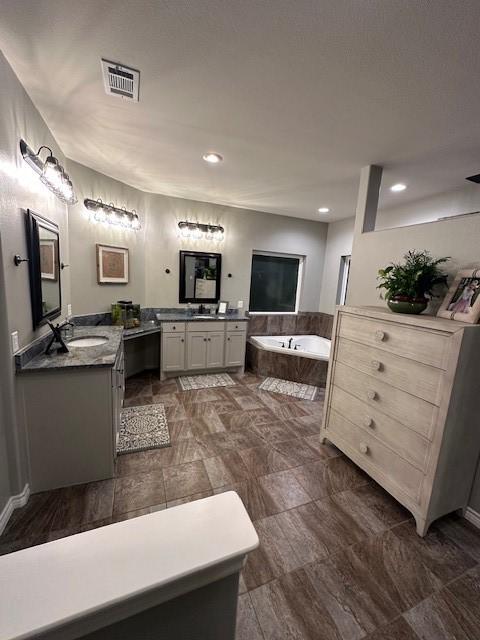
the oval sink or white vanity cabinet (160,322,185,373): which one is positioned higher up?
the oval sink

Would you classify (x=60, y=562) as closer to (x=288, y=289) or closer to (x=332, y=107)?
(x=332, y=107)

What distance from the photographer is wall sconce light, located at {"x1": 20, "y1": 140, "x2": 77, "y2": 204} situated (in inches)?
68.7

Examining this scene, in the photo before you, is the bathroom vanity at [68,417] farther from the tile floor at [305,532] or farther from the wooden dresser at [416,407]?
the wooden dresser at [416,407]

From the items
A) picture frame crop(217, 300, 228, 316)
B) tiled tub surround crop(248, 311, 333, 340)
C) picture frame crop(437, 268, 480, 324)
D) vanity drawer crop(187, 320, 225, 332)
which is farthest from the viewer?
tiled tub surround crop(248, 311, 333, 340)

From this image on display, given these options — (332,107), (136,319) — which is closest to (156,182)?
(136,319)

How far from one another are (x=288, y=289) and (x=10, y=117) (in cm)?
421

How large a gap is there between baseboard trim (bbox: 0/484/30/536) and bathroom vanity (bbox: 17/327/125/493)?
0.19ft

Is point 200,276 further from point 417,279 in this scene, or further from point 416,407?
point 416,407

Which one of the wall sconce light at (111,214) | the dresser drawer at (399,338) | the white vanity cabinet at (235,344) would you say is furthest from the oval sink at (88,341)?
the dresser drawer at (399,338)

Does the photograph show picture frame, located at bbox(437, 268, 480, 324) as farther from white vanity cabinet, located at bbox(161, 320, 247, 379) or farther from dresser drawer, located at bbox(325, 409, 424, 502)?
white vanity cabinet, located at bbox(161, 320, 247, 379)

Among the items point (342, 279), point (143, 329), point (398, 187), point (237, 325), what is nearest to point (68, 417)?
point (143, 329)

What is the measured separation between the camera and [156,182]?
11.1 feet

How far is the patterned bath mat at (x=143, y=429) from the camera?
2377mm

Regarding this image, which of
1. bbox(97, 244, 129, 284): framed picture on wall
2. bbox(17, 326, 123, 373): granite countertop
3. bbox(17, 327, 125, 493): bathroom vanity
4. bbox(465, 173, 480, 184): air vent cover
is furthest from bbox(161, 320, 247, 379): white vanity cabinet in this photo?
bbox(465, 173, 480, 184): air vent cover
